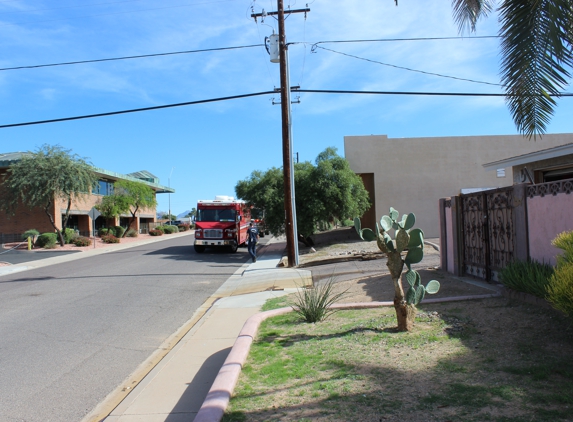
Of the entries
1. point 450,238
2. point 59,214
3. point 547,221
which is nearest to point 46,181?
point 59,214

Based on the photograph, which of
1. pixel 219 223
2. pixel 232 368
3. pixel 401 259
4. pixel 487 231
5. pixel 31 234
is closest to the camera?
pixel 232 368

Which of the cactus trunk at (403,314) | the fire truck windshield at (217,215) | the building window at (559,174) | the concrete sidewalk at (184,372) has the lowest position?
the concrete sidewalk at (184,372)

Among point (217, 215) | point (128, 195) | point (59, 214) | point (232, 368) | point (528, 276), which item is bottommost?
point (232, 368)

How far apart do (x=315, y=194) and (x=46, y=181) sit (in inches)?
794

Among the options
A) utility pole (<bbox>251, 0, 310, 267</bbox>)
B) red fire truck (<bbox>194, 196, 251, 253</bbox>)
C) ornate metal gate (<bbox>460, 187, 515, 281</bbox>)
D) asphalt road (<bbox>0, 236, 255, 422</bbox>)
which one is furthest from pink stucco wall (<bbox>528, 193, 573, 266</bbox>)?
red fire truck (<bbox>194, 196, 251, 253</bbox>)

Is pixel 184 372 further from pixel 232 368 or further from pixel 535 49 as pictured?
pixel 535 49

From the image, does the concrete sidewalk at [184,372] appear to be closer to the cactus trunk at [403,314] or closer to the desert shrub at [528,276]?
the cactus trunk at [403,314]

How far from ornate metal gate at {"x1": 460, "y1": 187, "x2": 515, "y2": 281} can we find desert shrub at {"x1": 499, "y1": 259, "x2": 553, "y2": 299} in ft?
2.90

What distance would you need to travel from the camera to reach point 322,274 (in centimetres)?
1496

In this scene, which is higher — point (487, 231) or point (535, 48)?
point (535, 48)

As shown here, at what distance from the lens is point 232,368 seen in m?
5.16

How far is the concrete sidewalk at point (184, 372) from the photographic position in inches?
196

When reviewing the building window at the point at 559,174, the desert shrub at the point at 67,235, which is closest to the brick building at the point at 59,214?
the desert shrub at the point at 67,235

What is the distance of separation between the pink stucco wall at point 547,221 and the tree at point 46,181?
3174cm
